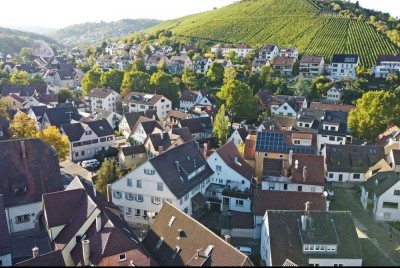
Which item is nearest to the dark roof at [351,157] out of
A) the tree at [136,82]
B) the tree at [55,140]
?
the tree at [55,140]

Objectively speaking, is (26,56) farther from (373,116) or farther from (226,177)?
(226,177)

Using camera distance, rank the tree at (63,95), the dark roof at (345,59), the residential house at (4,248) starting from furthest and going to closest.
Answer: the dark roof at (345,59) < the tree at (63,95) < the residential house at (4,248)

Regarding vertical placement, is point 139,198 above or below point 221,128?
below

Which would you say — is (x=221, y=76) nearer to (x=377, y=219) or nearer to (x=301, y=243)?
(x=377, y=219)

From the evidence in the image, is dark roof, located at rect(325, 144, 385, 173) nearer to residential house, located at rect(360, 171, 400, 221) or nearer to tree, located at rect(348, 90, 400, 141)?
residential house, located at rect(360, 171, 400, 221)

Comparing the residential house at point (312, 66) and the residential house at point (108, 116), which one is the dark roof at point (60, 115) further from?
the residential house at point (312, 66)

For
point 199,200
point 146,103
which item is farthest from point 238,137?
point 146,103
